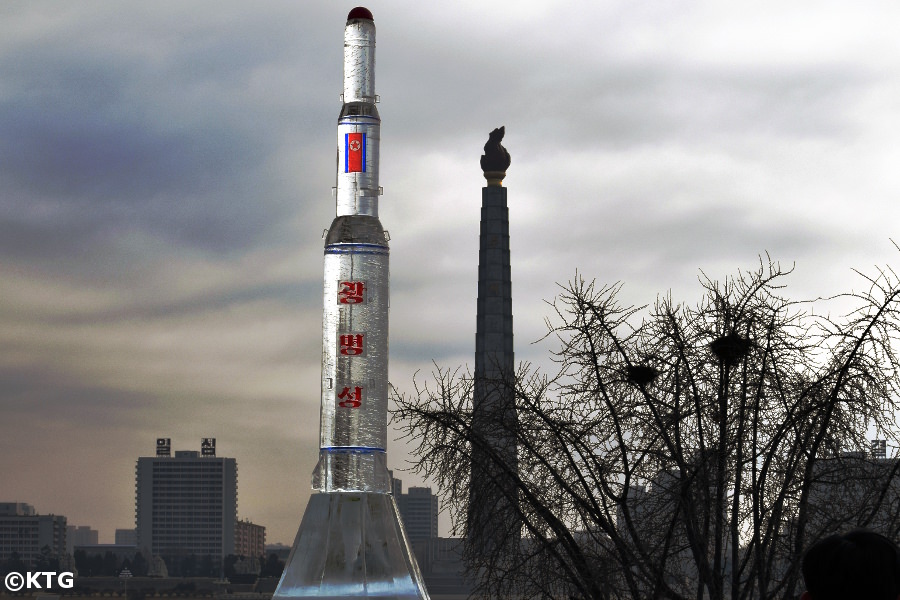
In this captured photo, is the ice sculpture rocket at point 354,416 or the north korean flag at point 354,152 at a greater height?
the north korean flag at point 354,152

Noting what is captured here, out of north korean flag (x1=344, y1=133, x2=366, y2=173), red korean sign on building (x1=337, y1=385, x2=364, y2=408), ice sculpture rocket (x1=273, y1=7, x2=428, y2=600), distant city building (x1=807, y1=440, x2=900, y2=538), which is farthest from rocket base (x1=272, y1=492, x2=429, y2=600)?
distant city building (x1=807, y1=440, x2=900, y2=538)

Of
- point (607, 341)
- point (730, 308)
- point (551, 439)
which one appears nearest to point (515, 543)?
point (551, 439)

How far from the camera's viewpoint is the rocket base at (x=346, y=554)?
50531 mm

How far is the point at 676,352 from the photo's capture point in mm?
21406

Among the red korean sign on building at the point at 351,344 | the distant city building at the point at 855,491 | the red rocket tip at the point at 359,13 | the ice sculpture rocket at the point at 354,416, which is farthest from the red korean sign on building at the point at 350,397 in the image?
the distant city building at the point at 855,491

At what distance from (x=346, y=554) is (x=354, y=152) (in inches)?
580

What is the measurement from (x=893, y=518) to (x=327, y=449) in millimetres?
32250

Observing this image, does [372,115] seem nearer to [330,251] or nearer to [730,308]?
[330,251]

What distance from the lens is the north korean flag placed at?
51.3 m

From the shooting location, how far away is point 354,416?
5016 centimetres

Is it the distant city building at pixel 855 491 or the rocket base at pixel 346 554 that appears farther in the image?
the rocket base at pixel 346 554

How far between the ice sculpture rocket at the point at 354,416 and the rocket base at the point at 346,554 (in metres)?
0.04

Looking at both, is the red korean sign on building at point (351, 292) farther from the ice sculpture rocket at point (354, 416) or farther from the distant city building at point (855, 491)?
the distant city building at point (855, 491)

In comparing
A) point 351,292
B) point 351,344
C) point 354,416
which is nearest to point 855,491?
point 354,416
